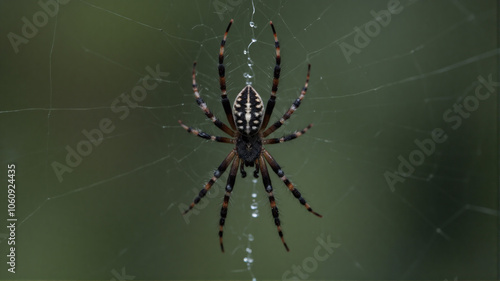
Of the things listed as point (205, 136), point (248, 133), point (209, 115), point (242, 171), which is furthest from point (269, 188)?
point (209, 115)

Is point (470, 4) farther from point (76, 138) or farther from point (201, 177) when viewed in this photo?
point (76, 138)

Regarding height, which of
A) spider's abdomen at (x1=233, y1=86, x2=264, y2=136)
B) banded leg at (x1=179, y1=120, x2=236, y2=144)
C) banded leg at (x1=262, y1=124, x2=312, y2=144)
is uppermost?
banded leg at (x1=179, y1=120, x2=236, y2=144)

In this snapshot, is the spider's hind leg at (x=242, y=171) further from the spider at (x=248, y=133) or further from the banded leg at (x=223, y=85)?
the banded leg at (x=223, y=85)

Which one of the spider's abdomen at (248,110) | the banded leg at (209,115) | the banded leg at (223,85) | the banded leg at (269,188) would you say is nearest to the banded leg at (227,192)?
the banded leg at (269,188)

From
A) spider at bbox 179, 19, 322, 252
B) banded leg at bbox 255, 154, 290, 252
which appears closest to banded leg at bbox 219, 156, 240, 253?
spider at bbox 179, 19, 322, 252

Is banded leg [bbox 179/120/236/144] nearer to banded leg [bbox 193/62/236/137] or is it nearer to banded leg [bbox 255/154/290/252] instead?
banded leg [bbox 193/62/236/137]

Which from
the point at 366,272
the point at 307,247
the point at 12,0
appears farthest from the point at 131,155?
the point at 366,272

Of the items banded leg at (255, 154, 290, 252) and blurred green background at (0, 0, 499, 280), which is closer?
banded leg at (255, 154, 290, 252)
